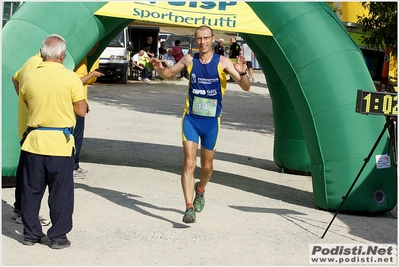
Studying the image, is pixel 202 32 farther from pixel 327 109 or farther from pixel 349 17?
pixel 349 17

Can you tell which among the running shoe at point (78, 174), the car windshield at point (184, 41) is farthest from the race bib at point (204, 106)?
the car windshield at point (184, 41)

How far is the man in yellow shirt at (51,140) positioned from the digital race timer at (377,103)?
2455 mm

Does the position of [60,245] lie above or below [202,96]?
below

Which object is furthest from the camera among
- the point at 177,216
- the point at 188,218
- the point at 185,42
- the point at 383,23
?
the point at 185,42


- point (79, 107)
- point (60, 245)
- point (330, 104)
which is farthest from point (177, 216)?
point (330, 104)

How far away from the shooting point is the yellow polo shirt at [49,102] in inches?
239

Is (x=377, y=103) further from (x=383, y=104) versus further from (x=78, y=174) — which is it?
(x=78, y=174)

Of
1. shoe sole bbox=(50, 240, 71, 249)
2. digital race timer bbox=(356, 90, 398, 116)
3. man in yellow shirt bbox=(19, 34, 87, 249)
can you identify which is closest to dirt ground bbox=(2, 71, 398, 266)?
shoe sole bbox=(50, 240, 71, 249)

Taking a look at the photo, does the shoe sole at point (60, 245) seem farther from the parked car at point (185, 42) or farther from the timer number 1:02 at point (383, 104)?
the parked car at point (185, 42)

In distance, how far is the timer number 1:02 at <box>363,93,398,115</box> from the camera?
21.6 feet

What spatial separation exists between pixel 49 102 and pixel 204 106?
5.67 ft

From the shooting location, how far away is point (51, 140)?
241 inches

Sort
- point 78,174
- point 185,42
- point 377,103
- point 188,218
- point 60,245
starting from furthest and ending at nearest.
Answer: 1. point 185,42
2. point 78,174
3. point 188,218
4. point 377,103
5. point 60,245

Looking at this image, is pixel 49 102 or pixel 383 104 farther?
pixel 383 104
